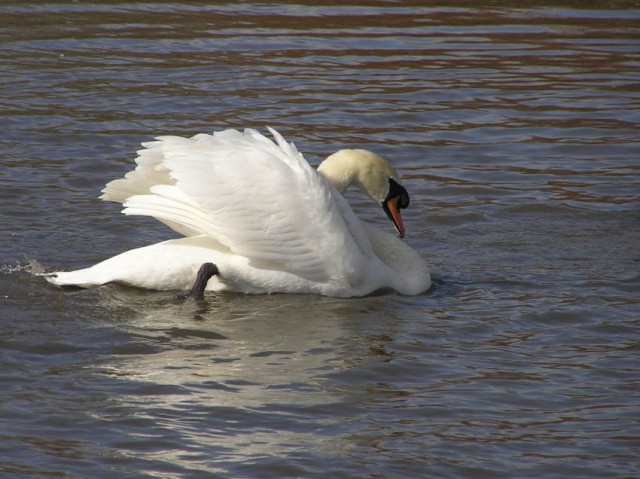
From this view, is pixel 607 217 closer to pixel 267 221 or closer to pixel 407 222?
pixel 407 222

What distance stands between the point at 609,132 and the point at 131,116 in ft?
14.1

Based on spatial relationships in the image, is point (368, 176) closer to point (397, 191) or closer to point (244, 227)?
point (397, 191)

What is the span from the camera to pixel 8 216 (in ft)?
30.7

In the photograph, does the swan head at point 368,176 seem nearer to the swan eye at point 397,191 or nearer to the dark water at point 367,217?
the swan eye at point 397,191

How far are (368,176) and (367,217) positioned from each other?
5.32ft

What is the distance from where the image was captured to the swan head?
335 inches

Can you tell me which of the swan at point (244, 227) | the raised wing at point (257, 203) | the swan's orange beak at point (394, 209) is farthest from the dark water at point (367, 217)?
the swan's orange beak at point (394, 209)

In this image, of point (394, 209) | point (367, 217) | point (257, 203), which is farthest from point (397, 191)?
point (367, 217)

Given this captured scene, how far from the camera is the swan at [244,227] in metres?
7.75

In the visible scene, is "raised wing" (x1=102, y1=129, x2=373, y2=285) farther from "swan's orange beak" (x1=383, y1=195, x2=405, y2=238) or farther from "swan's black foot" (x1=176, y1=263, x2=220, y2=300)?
"swan's orange beak" (x1=383, y1=195, x2=405, y2=238)

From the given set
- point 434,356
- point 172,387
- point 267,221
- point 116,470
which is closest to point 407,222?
point 267,221

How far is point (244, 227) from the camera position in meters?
7.81

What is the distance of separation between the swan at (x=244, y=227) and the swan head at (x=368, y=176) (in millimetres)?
193

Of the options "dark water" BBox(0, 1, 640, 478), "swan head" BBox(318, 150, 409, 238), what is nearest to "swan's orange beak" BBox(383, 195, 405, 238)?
"swan head" BBox(318, 150, 409, 238)
